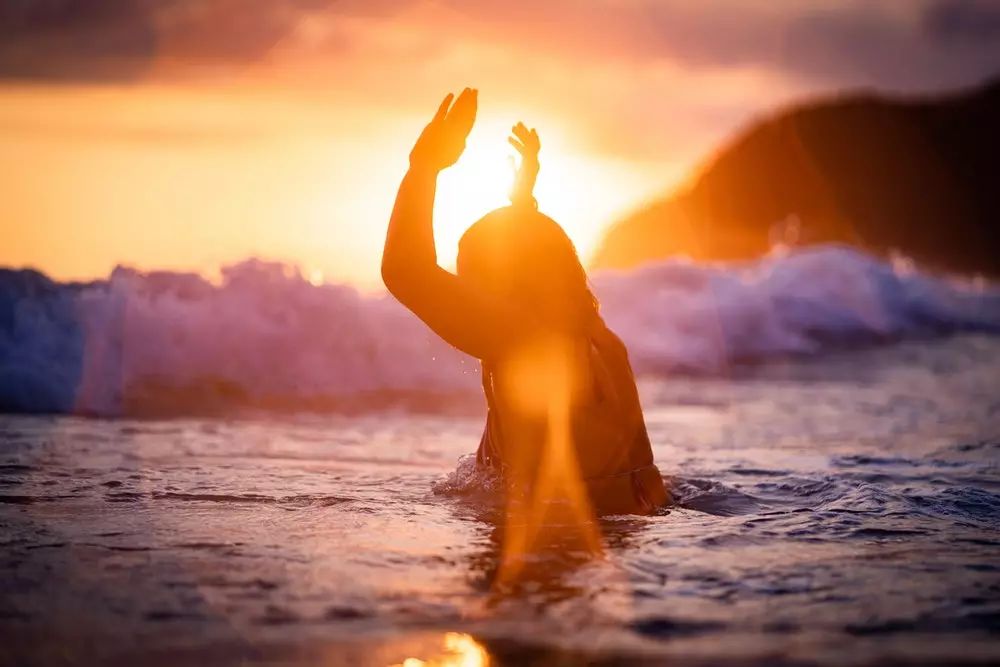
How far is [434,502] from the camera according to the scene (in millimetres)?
4441

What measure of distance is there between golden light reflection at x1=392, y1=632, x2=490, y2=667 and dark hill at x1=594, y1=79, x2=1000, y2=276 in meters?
70.8

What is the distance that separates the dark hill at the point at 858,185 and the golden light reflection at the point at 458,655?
232ft

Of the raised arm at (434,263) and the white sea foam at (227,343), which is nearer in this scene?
the raised arm at (434,263)

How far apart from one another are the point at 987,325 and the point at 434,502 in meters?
16.8

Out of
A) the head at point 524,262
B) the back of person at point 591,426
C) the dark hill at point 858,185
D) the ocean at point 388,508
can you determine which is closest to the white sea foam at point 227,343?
the ocean at point 388,508

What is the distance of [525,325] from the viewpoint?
3.79 meters

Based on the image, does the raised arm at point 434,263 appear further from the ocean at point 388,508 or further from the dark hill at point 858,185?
the dark hill at point 858,185

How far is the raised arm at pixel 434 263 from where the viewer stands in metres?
3.51

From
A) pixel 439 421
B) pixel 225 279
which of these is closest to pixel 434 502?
pixel 439 421

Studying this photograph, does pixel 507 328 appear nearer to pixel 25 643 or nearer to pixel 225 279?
pixel 25 643

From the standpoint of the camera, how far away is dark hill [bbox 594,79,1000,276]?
77562 millimetres

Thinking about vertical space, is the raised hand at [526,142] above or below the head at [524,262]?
above

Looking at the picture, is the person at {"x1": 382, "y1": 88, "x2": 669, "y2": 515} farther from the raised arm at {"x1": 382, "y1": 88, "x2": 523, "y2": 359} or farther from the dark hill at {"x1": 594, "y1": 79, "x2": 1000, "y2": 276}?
the dark hill at {"x1": 594, "y1": 79, "x2": 1000, "y2": 276}

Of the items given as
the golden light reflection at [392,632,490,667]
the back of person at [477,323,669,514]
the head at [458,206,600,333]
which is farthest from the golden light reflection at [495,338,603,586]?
the golden light reflection at [392,632,490,667]
